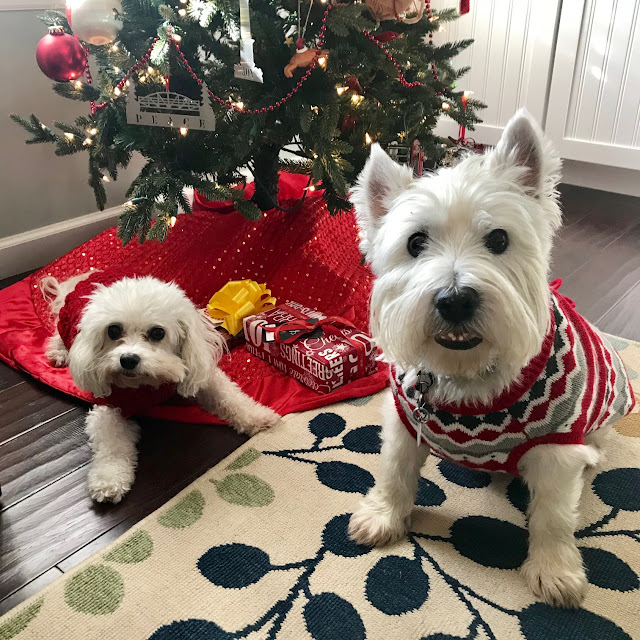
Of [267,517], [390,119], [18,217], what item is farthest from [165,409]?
[18,217]

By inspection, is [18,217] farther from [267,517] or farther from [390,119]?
[267,517]

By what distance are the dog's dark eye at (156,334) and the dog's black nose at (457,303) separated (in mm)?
921

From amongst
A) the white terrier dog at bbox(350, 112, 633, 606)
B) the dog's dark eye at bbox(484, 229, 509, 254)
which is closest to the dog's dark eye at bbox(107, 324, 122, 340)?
the white terrier dog at bbox(350, 112, 633, 606)

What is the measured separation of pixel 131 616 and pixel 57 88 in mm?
1783

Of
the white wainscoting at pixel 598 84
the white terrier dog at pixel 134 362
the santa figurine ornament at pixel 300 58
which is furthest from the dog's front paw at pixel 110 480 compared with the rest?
the white wainscoting at pixel 598 84

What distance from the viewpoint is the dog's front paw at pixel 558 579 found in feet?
3.79

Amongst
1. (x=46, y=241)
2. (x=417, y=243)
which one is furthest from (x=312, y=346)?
(x=46, y=241)

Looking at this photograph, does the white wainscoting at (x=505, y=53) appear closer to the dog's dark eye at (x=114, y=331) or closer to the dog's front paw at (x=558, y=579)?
the dog's dark eye at (x=114, y=331)

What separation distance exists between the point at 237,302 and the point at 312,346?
0.37 metres

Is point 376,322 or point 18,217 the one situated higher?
point 376,322

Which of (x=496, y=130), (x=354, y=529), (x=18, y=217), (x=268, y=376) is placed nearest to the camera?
(x=354, y=529)

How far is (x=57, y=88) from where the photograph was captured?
217cm

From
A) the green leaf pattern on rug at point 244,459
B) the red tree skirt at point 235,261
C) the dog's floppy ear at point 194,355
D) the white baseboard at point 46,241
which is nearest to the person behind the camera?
the green leaf pattern on rug at point 244,459

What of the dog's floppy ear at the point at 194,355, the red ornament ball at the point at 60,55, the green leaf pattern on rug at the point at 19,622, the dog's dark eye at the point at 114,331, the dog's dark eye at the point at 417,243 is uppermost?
the red ornament ball at the point at 60,55
